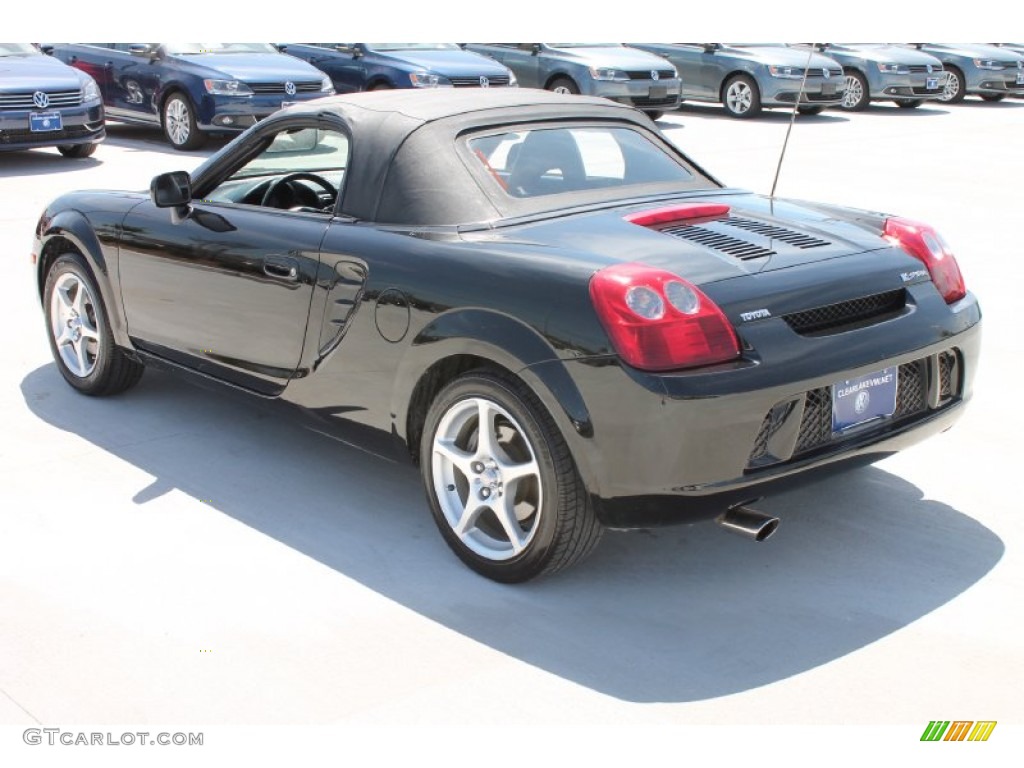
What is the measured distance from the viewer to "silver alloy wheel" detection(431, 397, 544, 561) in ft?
13.6

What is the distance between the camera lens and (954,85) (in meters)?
22.7

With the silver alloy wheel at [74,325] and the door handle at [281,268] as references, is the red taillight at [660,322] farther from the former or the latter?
the silver alloy wheel at [74,325]

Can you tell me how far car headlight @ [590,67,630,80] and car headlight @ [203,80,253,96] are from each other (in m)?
5.33

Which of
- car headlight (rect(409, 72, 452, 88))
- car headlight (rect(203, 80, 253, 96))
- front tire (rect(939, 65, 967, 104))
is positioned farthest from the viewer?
front tire (rect(939, 65, 967, 104))

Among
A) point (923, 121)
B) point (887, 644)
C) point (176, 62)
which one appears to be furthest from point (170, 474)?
point (923, 121)

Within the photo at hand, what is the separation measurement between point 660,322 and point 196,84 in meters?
12.0

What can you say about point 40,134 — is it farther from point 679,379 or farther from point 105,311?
point 679,379

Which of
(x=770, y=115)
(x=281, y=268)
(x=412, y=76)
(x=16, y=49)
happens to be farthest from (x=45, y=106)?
(x=770, y=115)

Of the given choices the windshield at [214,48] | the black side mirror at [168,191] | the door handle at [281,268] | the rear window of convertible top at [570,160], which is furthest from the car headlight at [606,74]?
the door handle at [281,268]

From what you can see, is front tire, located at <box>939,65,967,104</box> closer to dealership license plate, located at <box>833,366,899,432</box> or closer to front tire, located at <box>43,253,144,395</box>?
front tire, located at <box>43,253,144,395</box>

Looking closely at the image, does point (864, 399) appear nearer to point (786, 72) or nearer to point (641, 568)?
point (641, 568)

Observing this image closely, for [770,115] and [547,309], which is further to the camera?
[770,115]

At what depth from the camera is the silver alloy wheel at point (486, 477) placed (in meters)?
4.14

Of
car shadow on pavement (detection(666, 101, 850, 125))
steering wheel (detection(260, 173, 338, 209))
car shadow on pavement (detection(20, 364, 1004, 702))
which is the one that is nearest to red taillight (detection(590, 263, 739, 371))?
car shadow on pavement (detection(20, 364, 1004, 702))
